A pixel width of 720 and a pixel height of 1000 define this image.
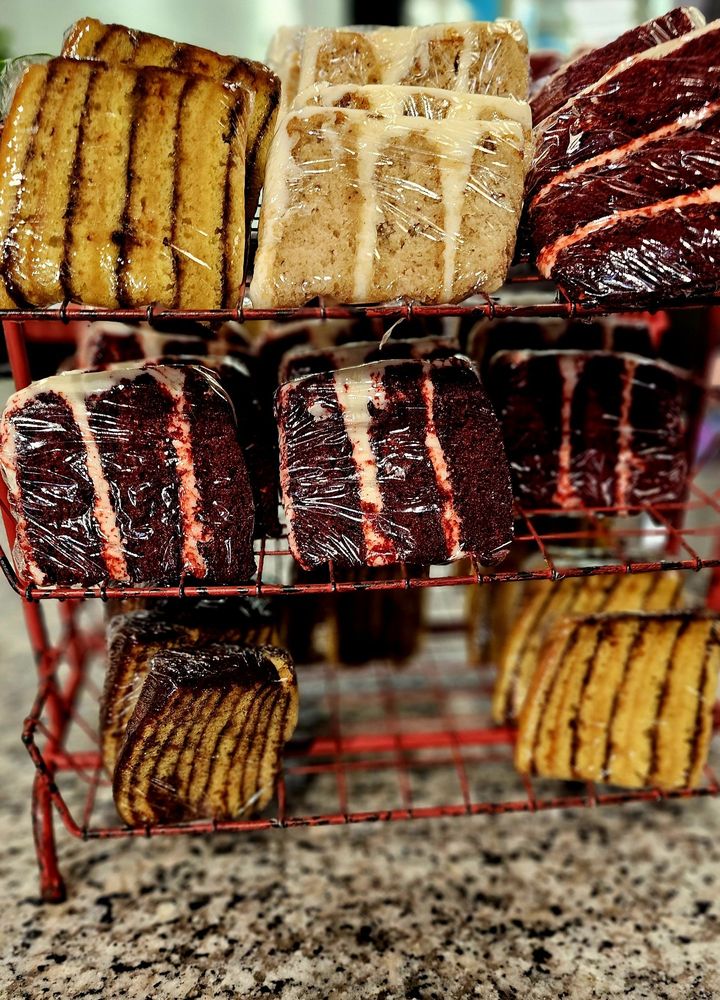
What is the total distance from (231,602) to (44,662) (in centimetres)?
41

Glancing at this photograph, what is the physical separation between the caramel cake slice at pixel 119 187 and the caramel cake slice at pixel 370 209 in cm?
7

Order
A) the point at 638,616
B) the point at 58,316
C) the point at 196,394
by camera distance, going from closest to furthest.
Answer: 1. the point at 58,316
2. the point at 196,394
3. the point at 638,616

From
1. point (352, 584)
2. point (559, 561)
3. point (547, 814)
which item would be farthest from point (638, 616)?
point (352, 584)

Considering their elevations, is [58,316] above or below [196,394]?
above

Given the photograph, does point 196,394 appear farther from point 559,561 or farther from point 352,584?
point 559,561

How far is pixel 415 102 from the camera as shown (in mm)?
1130

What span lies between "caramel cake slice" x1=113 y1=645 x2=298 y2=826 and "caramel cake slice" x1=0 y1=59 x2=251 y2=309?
0.61 m

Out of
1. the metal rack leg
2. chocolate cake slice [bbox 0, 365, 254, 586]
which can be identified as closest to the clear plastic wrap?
chocolate cake slice [bbox 0, 365, 254, 586]

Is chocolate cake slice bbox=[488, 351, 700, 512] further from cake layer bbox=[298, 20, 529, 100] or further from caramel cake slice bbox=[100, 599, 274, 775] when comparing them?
caramel cake slice bbox=[100, 599, 274, 775]

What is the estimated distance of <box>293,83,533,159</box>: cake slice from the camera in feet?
3.68

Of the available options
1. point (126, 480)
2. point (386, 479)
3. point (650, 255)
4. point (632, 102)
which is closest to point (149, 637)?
point (126, 480)

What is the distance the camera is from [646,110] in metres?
1.10

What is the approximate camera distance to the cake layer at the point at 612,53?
116cm

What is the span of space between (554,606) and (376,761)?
1.84ft
